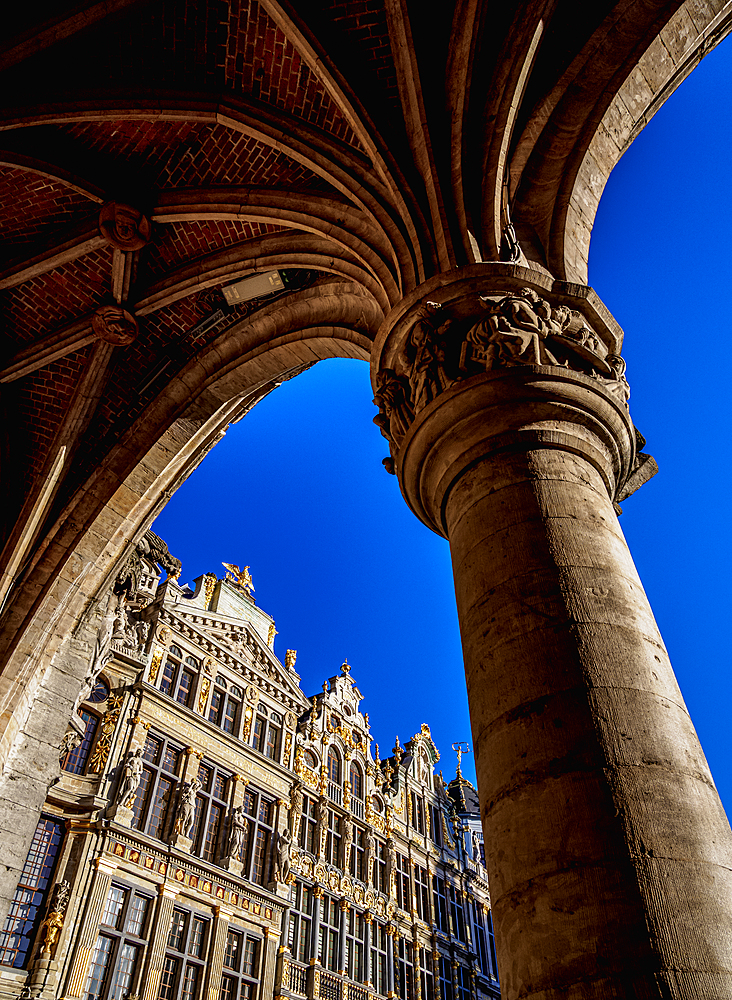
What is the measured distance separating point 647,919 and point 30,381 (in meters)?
8.19

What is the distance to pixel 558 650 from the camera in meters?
2.52

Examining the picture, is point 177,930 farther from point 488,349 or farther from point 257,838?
point 488,349

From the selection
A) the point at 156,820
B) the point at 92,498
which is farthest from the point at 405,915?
the point at 92,498

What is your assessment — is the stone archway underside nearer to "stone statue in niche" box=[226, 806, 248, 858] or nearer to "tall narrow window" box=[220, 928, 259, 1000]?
"stone statue in niche" box=[226, 806, 248, 858]

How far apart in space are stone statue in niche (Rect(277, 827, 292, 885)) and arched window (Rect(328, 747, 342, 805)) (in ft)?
8.55

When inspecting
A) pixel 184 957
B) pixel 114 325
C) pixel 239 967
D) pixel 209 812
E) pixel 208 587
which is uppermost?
pixel 208 587

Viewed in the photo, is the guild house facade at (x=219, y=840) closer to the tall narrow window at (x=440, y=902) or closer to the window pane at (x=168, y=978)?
the window pane at (x=168, y=978)

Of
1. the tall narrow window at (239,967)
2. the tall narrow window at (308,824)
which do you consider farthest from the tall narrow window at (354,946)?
the tall narrow window at (239,967)

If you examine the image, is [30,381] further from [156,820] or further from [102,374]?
[156,820]

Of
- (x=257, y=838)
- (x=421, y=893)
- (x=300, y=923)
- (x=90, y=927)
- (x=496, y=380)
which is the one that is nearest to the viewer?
(x=496, y=380)

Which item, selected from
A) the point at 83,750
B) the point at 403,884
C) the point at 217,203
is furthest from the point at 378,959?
the point at 217,203

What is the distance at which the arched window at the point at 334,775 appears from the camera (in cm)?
1839

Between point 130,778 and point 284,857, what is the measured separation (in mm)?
4722

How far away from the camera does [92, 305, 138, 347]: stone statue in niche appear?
24.5 feet
